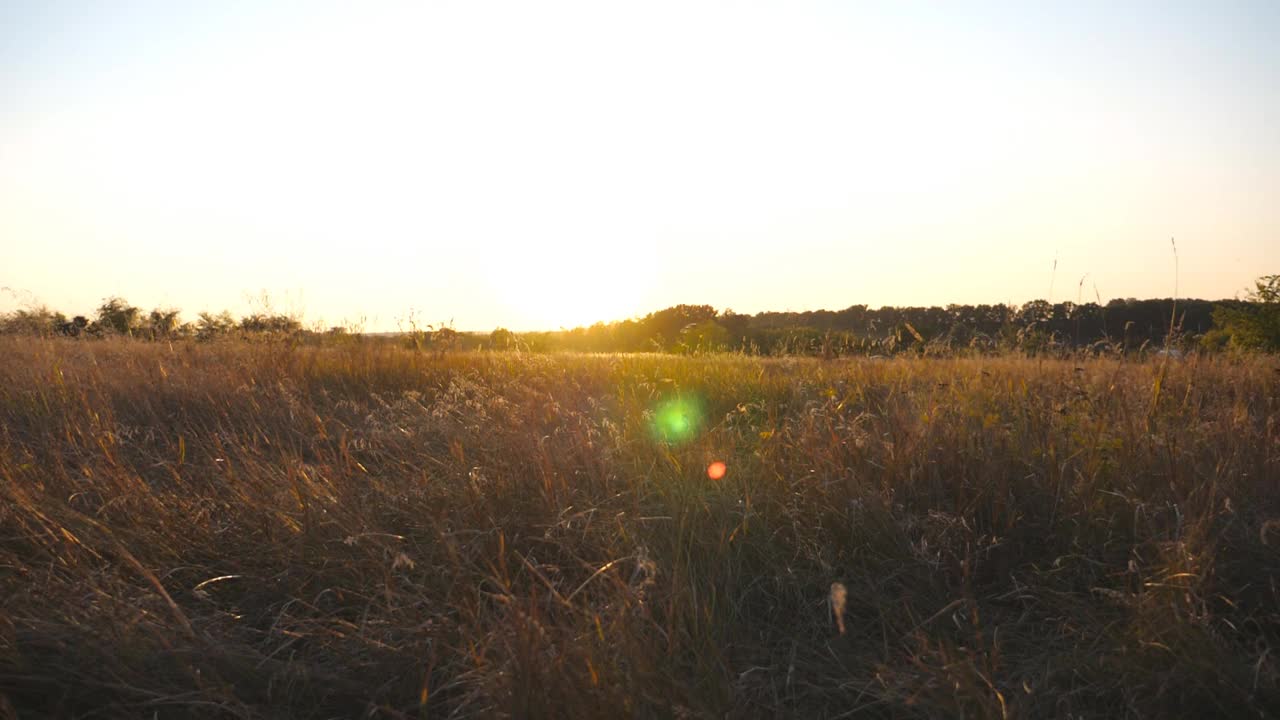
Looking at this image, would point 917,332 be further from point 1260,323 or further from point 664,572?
point 1260,323

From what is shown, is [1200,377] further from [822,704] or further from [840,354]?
[822,704]

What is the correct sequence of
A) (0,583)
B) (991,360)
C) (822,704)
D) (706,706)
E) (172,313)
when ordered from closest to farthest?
(706,706), (822,704), (0,583), (991,360), (172,313)

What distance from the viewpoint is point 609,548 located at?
2.00 m

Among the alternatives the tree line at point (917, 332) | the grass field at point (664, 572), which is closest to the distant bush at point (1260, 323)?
the tree line at point (917, 332)

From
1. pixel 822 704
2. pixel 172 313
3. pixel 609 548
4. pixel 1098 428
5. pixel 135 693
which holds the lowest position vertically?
pixel 822 704

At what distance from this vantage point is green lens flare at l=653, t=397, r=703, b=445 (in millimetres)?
3442

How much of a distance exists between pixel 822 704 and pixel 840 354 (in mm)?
4894

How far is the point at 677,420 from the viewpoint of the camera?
416 cm

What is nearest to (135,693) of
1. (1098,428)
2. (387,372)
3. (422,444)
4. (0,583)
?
(0,583)

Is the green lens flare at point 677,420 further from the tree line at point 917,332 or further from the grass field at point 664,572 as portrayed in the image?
the tree line at point 917,332

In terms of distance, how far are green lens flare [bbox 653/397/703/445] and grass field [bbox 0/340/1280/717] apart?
60mm

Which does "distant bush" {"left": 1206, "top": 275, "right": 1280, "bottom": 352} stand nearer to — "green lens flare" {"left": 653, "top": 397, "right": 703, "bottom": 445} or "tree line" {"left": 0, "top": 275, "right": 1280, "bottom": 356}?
"tree line" {"left": 0, "top": 275, "right": 1280, "bottom": 356}

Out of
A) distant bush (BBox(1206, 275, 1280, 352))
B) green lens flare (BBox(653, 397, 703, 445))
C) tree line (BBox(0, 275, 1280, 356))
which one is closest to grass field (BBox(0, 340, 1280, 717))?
green lens flare (BBox(653, 397, 703, 445))

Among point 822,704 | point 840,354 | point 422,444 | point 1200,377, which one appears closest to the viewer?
point 822,704
